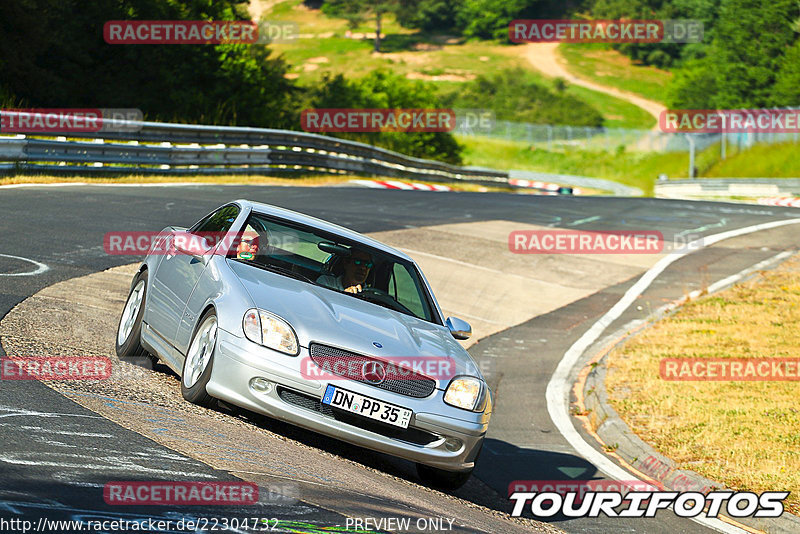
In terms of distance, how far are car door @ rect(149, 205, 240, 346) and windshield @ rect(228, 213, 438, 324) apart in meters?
0.34

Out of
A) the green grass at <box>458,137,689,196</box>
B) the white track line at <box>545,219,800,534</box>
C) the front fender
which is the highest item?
the front fender

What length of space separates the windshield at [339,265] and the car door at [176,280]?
34 cm

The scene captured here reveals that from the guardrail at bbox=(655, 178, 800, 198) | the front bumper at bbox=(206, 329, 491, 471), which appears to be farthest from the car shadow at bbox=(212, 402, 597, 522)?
the guardrail at bbox=(655, 178, 800, 198)

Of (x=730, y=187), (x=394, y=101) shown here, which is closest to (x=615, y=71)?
(x=394, y=101)

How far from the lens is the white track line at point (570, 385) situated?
8367mm

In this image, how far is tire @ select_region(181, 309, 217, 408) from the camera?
652cm

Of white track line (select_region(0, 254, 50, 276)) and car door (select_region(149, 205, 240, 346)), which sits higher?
car door (select_region(149, 205, 240, 346))

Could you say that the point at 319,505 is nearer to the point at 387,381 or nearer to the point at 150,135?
the point at 387,381

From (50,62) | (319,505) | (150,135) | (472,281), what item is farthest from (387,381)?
(50,62)

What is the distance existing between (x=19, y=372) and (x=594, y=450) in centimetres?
513

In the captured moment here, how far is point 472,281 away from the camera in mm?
15906

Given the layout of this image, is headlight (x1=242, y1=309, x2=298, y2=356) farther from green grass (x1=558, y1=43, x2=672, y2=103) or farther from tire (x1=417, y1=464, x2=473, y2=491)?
green grass (x1=558, y1=43, x2=672, y2=103)

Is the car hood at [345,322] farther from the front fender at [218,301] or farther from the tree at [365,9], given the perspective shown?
the tree at [365,9]

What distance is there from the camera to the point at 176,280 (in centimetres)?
771
